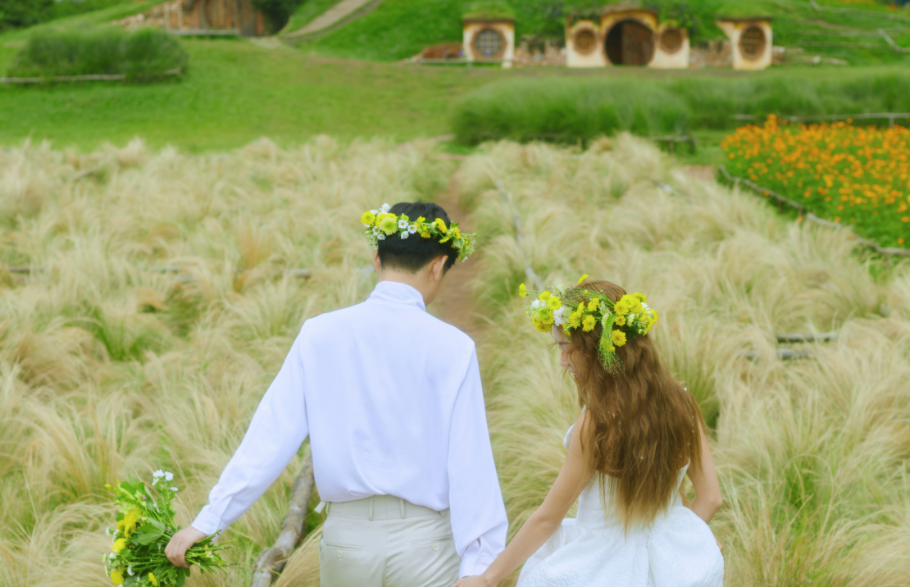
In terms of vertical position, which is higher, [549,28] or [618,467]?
[549,28]

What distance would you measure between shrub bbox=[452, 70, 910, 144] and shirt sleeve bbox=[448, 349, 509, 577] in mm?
15618

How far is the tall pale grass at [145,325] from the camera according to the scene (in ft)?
11.6

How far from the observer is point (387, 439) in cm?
202

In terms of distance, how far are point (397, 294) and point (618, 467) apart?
29.4 inches

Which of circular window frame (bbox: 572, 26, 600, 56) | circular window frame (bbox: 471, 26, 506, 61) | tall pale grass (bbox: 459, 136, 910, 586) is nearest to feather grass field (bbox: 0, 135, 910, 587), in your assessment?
tall pale grass (bbox: 459, 136, 910, 586)

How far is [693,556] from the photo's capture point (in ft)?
6.46

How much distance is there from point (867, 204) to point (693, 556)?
7977 millimetres

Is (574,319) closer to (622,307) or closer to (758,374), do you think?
(622,307)

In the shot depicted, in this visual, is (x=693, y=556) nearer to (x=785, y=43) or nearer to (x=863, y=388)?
(x=863, y=388)

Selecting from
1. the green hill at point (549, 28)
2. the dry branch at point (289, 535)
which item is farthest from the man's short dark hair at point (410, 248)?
the green hill at point (549, 28)

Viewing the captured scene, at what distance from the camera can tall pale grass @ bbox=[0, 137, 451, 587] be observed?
354 centimetres

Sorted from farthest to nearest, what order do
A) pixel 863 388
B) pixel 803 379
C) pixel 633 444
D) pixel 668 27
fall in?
pixel 668 27 → pixel 803 379 → pixel 863 388 → pixel 633 444

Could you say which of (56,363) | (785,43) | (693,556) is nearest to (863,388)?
(693,556)

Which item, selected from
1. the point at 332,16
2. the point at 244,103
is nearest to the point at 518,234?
the point at 244,103
